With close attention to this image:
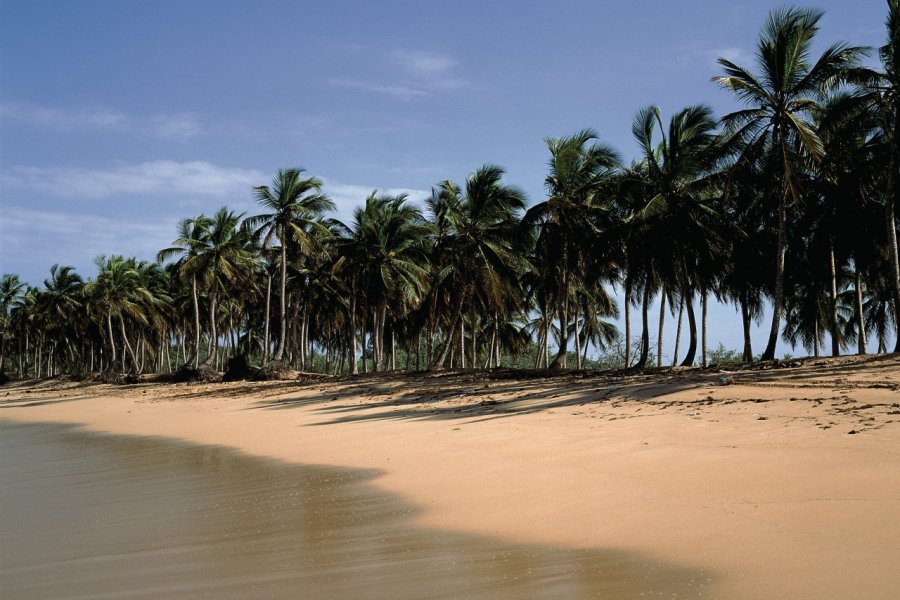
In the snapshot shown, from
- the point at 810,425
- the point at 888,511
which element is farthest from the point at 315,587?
the point at 810,425

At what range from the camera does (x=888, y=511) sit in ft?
15.8

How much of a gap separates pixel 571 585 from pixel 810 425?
5850 mm

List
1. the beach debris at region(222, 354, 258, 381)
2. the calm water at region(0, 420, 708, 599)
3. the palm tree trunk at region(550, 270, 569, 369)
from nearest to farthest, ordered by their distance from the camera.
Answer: the calm water at region(0, 420, 708, 599)
the palm tree trunk at region(550, 270, 569, 369)
the beach debris at region(222, 354, 258, 381)

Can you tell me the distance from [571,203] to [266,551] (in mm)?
24834

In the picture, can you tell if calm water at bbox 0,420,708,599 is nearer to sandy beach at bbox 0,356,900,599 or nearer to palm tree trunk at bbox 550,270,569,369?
sandy beach at bbox 0,356,900,599

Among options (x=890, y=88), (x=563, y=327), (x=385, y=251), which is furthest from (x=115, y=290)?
(x=890, y=88)

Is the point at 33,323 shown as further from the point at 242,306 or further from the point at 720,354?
the point at 720,354

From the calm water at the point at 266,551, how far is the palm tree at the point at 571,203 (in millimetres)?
21391

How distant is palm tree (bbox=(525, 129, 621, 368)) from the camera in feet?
93.2

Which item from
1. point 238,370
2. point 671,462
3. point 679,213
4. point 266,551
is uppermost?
point 679,213

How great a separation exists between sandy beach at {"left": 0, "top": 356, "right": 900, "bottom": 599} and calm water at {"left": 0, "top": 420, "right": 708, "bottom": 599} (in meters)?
0.38

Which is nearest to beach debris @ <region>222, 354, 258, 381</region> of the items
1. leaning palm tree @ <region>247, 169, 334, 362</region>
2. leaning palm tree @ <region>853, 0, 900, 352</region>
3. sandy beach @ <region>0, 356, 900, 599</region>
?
leaning palm tree @ <region>247, 169, 334, 362</region>

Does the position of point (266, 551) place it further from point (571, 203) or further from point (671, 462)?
point (571, 203)

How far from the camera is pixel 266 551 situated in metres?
4.96
